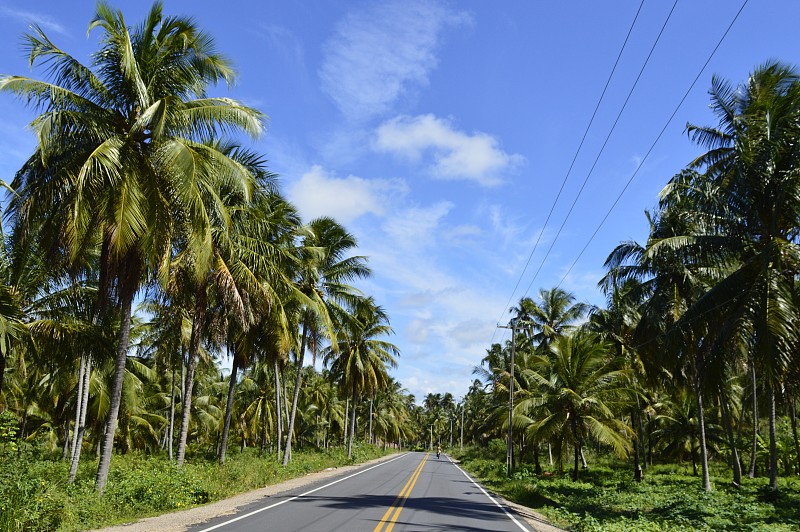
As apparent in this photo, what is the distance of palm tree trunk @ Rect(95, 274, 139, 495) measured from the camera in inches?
446

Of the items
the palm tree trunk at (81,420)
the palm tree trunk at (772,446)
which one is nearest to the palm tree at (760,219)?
the palm tree trunk at (772,446)

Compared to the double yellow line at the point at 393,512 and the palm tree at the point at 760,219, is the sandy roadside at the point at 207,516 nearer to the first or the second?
the double yellow line at the point at 393,512

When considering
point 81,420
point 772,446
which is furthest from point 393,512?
point 81,420

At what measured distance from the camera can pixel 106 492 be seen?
11156 millimetres

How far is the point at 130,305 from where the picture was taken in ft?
40.5

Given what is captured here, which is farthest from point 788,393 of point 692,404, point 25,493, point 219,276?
point 692,404

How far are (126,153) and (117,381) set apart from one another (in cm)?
504

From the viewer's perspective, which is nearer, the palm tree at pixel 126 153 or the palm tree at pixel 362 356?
the palm tree at pixel 126 153

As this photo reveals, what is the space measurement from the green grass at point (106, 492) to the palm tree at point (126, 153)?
0.88 meters

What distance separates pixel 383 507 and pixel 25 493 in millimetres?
8161

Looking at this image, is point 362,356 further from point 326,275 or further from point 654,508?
point 654,508

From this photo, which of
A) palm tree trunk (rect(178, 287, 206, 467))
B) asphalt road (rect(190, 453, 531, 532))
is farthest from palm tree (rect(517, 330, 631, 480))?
palm tree trunk (rect(178, 287, 206, 467))

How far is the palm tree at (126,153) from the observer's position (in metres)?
10.7

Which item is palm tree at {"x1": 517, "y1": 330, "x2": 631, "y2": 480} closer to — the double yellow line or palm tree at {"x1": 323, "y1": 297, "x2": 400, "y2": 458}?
the double yellow line
